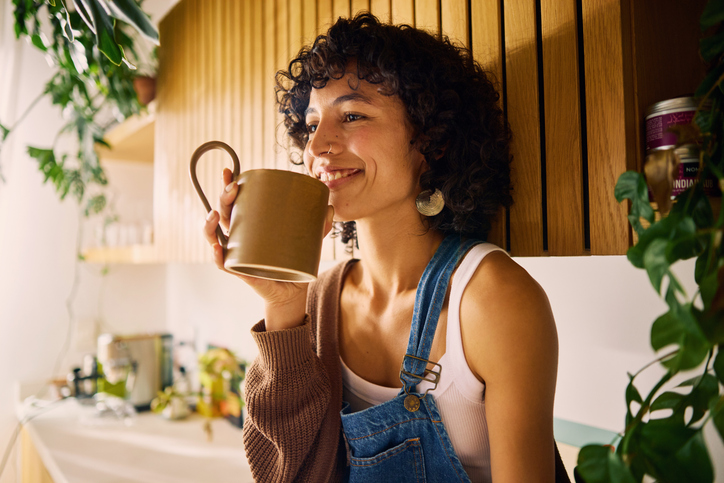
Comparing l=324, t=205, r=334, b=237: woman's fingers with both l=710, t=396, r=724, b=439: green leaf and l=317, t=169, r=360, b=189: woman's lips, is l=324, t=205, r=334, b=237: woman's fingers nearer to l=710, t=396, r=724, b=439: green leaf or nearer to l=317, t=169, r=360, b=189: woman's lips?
l=317, t=169, r=360, b=189: woman's lips

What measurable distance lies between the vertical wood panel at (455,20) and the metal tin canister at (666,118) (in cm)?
36

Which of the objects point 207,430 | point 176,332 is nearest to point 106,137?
point 176,332

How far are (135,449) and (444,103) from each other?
1.74 meters

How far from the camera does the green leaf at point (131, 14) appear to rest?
94 cm

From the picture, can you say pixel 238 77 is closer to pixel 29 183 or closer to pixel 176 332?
pixel 29 183

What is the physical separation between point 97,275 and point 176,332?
1.87ft

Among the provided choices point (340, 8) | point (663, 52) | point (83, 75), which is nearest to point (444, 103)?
point (663, 52)

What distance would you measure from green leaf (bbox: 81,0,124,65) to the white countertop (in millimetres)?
1277

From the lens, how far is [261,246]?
62 centimetres

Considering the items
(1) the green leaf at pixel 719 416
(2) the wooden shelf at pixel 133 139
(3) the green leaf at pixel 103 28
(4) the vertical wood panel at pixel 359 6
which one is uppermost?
(2) the wooden shelf at pixel 133 139

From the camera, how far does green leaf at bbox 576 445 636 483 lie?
289 millimetres

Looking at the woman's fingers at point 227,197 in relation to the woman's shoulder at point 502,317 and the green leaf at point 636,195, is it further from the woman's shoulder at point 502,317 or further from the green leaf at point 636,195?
the green leaf at point 636,195

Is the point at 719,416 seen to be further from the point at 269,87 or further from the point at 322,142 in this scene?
the point at 269,87

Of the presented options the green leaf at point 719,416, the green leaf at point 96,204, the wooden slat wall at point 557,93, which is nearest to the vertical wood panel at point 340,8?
the wooden slat wall at point 557,93
